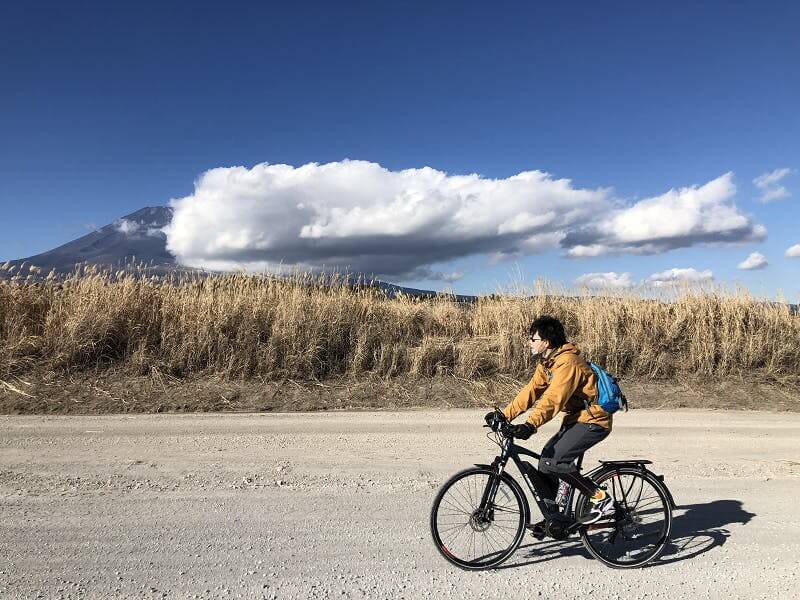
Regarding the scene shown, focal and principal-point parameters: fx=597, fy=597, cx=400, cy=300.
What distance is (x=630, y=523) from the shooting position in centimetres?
471

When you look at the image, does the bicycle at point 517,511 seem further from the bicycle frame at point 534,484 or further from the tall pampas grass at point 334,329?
the tall pampas grass at point 334,329

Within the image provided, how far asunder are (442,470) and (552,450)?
2.54m

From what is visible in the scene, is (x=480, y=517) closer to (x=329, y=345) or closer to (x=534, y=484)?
(x=534, y=484)

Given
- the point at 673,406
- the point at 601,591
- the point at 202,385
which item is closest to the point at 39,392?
the point at 202,385

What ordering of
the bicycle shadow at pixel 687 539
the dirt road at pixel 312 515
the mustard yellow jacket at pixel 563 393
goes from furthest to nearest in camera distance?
1. the bicycle shadow at pixel 687 539
2. the mustard yellow jacket at pixel 563 393
3. the dirt road at pixel 312 515

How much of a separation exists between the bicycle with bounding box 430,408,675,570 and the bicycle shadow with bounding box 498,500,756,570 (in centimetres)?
17

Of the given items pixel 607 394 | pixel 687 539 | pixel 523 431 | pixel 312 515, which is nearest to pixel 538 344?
pixel 607 394

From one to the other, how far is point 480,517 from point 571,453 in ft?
2.80

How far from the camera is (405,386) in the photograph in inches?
489

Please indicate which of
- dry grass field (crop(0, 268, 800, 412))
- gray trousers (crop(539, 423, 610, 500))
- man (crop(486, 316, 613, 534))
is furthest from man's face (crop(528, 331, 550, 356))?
dry grass field (crop(0, 268, 800, 412))

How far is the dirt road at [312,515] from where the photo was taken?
4.13 meters

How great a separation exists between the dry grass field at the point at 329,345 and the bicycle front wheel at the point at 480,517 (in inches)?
269

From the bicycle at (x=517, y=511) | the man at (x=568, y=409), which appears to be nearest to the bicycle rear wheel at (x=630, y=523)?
the bicycle at (x=517, y=511)

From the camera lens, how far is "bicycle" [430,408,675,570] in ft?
15.0
